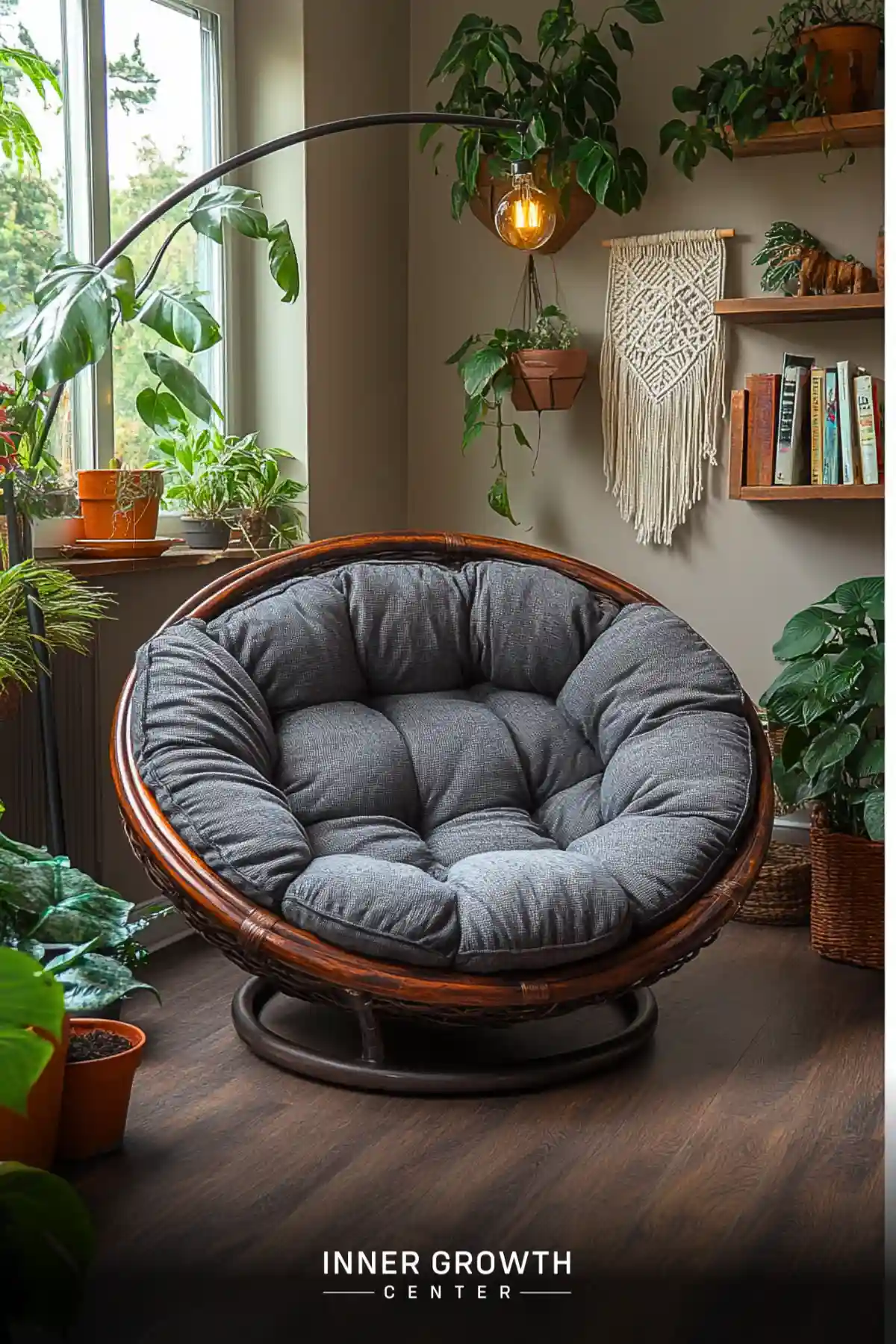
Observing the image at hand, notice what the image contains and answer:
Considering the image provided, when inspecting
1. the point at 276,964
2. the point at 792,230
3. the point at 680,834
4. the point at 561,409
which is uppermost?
the point at 792,230


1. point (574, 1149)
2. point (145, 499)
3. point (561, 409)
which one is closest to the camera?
point (574, 1149)

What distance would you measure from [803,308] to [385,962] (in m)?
2.01

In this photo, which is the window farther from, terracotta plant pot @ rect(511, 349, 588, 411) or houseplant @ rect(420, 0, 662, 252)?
terracotta plant pot @ rect(511, 349, 588, 411)

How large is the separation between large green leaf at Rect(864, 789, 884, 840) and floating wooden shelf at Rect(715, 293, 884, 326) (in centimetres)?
122

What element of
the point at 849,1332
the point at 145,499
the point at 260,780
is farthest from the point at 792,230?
the point at 849,1332

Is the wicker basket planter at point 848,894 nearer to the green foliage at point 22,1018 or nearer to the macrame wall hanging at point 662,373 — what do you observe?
the macrame wall hanging at point 662,373

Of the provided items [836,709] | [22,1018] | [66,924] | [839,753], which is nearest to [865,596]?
[836,709]

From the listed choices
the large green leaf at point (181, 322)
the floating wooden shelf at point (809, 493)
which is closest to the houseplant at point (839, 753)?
the floating wooden shelf at point (809, 493)

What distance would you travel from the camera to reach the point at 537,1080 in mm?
2391

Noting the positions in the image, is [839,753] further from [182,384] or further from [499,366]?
[182,384]

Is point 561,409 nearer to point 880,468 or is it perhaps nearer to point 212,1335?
point 880,468

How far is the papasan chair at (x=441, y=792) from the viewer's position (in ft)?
7.50

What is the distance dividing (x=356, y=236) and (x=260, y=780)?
1.89 m

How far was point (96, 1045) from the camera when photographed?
86.3 inches
